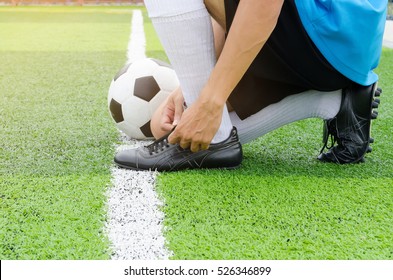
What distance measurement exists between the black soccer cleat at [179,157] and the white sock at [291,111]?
0.12 meters

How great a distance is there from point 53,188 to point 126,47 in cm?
452

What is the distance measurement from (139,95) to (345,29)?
37.6 inches

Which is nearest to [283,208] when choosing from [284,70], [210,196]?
[210,196]

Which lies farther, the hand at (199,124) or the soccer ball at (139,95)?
the soccer ball at (139,95)

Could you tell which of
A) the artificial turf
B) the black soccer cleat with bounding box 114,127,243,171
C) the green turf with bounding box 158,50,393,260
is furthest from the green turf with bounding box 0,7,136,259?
the green turf with bounding box 158,50,393,260

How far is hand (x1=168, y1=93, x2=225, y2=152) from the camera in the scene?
185cm

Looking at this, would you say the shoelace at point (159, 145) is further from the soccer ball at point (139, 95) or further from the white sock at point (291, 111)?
the soccer ball at point (139, 95)

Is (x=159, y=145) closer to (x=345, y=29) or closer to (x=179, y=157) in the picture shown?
(x=179, y=157)

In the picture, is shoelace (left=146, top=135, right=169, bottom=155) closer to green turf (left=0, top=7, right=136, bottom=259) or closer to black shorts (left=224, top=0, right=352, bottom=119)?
green turf (left=0, top=7, right=136, bottom=259)

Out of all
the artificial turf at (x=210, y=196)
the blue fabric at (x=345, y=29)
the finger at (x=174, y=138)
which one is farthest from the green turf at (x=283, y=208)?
the blue fabric at (x=345, y=29)

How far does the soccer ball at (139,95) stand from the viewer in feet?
8.20

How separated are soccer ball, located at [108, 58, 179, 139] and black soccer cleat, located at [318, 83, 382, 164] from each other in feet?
2.41

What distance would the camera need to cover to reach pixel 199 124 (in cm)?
189

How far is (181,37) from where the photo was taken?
192cm
